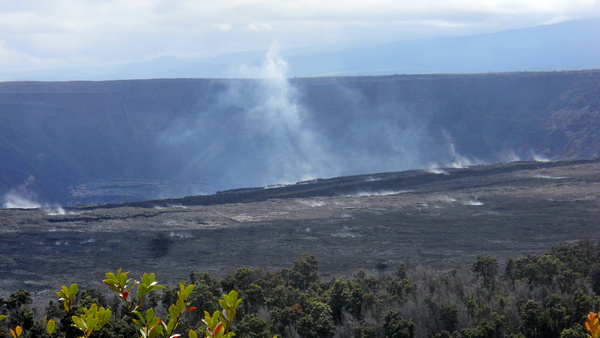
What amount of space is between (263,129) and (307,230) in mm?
35786

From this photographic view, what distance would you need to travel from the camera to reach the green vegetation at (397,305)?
10.6 m

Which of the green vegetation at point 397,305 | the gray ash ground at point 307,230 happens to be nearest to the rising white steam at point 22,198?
the gray ash ground at point 307,230

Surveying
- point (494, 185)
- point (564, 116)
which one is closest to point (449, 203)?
point (494, 185)

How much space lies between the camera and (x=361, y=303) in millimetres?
12398

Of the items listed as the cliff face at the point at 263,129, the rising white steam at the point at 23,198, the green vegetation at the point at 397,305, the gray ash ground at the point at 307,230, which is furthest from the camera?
the cliff face at the point at 263,129

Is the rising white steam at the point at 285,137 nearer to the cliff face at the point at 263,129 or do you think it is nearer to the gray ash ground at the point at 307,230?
the cliff face at the point at 263,129

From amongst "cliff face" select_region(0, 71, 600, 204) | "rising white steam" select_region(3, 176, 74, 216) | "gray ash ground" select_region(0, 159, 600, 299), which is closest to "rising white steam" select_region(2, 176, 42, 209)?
"rising white steam" select_region(3, 176, 74, 216)

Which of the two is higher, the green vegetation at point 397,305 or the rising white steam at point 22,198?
the rising white steam at point 22,198

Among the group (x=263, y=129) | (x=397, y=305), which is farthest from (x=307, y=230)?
Result: (x=263, y=129)

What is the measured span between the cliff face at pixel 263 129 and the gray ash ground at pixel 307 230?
66.1ft

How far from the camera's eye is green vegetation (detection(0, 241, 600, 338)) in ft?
34.9

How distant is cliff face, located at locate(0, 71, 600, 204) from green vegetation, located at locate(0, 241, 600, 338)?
39.0 metres

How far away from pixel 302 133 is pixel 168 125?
14.1 meters

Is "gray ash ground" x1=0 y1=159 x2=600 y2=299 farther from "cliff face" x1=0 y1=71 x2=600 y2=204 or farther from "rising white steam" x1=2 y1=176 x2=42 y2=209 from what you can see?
"cliff face" x1=0 y1=71 x2=600 y2=204
